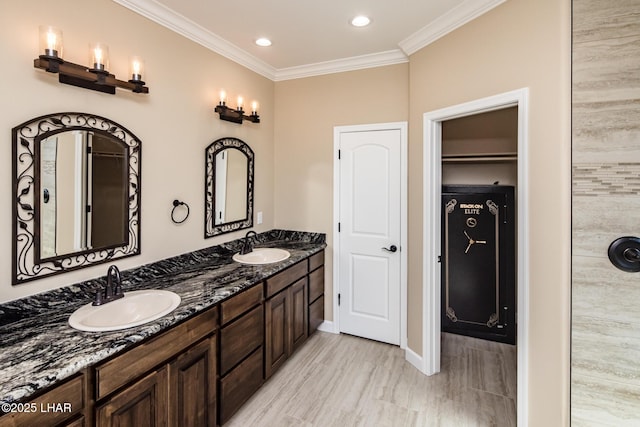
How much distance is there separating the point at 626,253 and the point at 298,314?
227 centimetres

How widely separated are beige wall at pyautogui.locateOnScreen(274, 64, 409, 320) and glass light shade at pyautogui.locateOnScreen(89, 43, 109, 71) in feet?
6.32

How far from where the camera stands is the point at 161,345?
155cm

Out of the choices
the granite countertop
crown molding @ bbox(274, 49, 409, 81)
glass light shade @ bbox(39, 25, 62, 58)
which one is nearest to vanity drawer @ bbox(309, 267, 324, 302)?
the granite countertop

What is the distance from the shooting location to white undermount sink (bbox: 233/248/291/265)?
285 centimetres

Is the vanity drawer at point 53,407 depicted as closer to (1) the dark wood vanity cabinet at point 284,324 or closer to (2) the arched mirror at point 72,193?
(2) the arched mirror at point 72,193

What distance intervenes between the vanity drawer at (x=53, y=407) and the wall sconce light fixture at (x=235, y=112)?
6.94 feet

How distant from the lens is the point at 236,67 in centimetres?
301

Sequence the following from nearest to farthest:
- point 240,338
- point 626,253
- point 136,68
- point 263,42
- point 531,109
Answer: point 626,253
point 531,109
point 136,68
point 240,338
point 263,42

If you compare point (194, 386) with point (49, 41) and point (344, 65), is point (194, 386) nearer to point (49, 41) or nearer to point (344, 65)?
point (49, 41)

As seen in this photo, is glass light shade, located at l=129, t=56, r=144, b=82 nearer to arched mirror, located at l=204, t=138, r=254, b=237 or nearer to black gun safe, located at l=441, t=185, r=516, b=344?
arched mirror, located at l=204, t=138, r=254, b=237

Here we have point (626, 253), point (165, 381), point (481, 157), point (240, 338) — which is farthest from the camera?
point (481, 157)

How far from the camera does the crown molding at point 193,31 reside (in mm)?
2127

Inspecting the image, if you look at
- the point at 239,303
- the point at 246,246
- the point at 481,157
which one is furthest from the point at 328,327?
the point at 481,157

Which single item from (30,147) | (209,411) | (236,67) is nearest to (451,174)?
(236,67)
